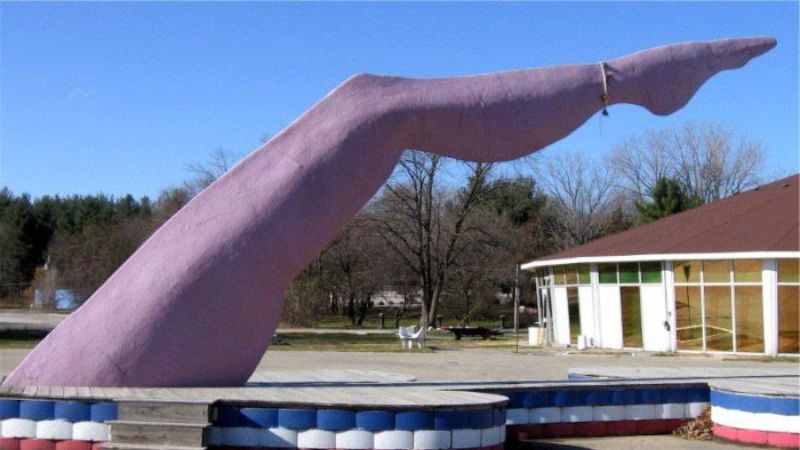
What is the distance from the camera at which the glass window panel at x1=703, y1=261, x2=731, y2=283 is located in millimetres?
27938

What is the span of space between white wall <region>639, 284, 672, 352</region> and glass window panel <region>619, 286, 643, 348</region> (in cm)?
18

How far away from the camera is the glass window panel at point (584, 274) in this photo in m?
32.0

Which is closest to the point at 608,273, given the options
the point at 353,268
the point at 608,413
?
the point at 608,413

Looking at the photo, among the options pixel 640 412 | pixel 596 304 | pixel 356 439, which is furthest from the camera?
pixel 596 304

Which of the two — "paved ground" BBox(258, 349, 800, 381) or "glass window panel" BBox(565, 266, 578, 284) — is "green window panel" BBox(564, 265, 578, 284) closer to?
"glass window panel" BBox(565, 266, 578, 284)

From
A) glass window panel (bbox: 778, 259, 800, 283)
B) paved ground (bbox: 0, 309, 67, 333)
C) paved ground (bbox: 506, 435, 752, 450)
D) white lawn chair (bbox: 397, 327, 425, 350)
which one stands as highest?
glass window panel (bbox: 778, 259, 800, 283)

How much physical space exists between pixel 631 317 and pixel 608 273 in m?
1.63

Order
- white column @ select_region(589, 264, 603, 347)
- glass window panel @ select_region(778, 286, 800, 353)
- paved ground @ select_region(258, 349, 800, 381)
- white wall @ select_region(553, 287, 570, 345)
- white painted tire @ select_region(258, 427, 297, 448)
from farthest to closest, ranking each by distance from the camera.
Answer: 1. white wall @ select_region(553, 287, 570, 345)
2. white column @ select_region(589, 264, 603, 347)
3. glass window panel @ select_region(778, 286, 800, 353)
4. paved ground @ select_region(258, 349, 800, 381)
5. white painted tire @ select_region(258, 427, 297, 448)

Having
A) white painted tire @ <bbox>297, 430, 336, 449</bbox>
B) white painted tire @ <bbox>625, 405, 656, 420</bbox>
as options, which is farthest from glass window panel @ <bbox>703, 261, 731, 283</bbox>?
white painted tire @ <bbox>297, 430, 336, 449</bbox>

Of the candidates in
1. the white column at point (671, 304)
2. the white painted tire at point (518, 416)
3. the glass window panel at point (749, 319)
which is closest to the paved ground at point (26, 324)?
the white column at point (671, 304)

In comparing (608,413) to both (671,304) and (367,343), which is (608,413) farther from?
(367,343)

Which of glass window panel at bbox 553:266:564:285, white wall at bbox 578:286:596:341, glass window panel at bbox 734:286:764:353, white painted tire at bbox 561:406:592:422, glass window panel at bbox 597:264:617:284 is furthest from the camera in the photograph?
glass window panel at bbox 553:266:564:285

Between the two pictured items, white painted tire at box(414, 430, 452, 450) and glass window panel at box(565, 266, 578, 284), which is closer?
white painted tire at box(414, 430, 452, 450)

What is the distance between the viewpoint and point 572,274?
33250 millimetres
